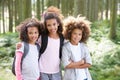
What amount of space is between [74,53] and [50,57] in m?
0.35

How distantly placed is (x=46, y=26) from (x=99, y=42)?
8270 mm

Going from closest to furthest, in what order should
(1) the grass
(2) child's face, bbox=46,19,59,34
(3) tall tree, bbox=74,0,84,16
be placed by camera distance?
(2) child's face, bbox=46,19,59,34 → (1) the grass → (3) tall tree, bbox=74,0,84,16

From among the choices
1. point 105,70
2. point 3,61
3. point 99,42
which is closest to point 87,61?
point 105,70

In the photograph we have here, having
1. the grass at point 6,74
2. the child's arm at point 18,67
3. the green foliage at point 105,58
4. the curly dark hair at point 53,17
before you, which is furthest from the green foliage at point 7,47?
the child's arm at point 18,67

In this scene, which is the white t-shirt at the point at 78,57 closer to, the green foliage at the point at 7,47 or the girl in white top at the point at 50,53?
the girl in white top at the point at 50,53

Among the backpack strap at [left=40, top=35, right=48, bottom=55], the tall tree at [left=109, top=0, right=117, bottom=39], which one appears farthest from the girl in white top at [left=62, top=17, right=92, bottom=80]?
the tall tree at [left=109, top=0, right=117, bottom=39]

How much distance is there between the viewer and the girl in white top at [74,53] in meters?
4.61

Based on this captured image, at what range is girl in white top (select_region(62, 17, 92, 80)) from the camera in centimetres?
461

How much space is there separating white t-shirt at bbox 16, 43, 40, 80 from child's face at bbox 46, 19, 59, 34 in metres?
0.32

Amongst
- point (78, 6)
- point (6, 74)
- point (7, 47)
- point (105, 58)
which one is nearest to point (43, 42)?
point (6, 74)

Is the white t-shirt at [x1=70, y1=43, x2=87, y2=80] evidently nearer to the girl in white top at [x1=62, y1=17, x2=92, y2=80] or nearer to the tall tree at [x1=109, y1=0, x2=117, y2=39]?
the girl in white top at [x1=62, y1=17, x2=92, y2=80]

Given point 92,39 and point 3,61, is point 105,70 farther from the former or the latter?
point 92,39

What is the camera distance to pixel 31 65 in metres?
4.42

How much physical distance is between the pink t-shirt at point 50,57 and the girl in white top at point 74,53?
11cm
